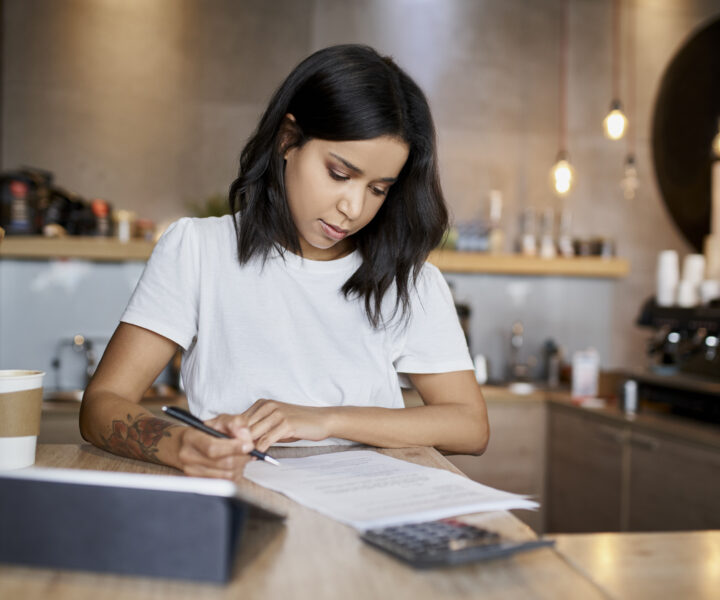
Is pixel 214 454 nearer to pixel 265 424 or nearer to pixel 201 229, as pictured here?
pixel 265 424

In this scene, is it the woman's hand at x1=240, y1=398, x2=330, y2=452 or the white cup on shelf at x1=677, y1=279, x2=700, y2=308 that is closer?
the woman's hand at x1=240, y1=398, x2=330, y2=452

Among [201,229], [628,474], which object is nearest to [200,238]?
[201,229]

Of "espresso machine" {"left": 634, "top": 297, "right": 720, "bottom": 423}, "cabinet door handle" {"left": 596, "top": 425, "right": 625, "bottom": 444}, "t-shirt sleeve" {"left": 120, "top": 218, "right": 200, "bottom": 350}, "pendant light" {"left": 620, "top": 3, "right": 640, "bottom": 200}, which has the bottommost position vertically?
"cabinet door handle" {"left": 596, "top": 425, "right": 625, "bottom": 444}

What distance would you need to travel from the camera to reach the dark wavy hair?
1176 mm

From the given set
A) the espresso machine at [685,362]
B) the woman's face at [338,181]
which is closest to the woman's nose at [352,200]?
the woman's face at [338,181]

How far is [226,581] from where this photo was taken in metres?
0.58

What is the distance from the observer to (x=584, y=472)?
3.12 meters

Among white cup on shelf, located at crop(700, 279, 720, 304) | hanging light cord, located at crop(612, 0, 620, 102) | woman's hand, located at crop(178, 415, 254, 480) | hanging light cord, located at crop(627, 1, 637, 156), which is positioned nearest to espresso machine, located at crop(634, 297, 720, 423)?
white cup on shelf, located at crop(700, 279, 720, 304)

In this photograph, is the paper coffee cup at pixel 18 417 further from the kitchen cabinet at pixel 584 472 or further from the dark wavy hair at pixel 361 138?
the kitchen cabinet at pixel 584 472

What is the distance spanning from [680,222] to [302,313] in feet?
11.4

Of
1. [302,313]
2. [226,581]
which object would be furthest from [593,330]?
[226,581]

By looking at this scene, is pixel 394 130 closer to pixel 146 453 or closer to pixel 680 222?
pixel 146 453

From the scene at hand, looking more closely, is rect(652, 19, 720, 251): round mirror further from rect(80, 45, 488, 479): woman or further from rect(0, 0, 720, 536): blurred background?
rect(80, 45, 488, 479): woman

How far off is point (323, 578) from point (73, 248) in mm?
3015
